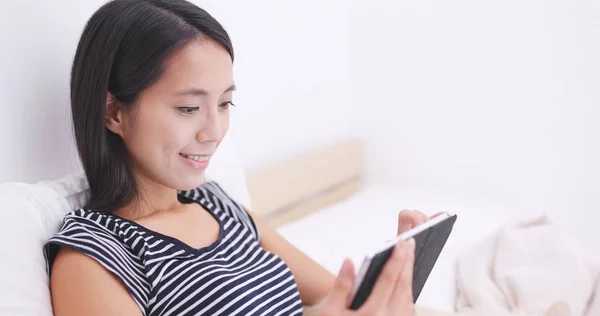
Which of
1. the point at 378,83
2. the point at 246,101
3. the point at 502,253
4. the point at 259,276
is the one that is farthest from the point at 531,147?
the point at 259,276

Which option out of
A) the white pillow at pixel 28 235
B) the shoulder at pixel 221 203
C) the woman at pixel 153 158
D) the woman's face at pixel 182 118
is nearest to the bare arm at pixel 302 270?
the shoulder at pixel 221 203

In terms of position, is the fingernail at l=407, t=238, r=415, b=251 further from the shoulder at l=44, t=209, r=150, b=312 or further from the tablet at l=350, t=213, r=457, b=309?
the shoulder at l=44, t=209, r=150, b=312

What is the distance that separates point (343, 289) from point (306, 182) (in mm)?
1301

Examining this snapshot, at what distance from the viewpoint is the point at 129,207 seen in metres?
1.00

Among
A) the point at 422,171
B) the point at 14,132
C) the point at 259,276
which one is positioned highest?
the point at 14,132

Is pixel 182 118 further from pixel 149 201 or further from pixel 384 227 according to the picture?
pixel 384 227

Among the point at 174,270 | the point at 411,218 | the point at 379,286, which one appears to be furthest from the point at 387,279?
the point at 174,270

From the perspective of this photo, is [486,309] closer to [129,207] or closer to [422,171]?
[129,207]

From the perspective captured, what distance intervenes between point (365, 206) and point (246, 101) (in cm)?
48

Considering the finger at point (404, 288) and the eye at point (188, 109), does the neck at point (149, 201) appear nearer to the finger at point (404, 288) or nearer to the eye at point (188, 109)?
the eye at point (188, 109)

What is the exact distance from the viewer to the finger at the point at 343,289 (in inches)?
27.5

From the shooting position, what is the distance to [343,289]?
2.30 feet

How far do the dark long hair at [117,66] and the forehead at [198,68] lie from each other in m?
0.01

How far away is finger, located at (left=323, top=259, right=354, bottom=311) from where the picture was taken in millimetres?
697
